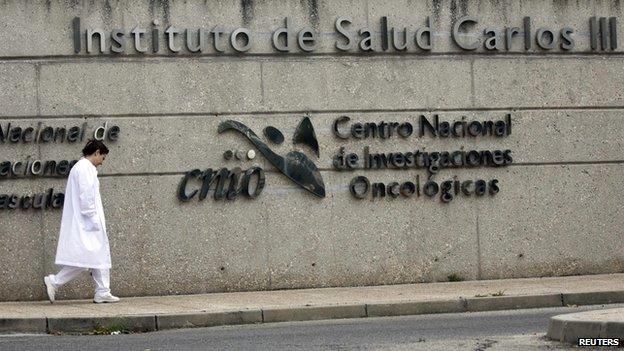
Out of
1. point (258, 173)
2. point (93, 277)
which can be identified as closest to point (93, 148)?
point (93, 277)

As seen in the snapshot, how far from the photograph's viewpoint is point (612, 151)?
1917cm

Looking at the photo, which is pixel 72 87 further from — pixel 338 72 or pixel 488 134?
pixel 488 134

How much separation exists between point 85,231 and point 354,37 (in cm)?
450

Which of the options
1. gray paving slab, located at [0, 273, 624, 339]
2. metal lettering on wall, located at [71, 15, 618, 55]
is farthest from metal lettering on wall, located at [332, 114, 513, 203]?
gray paving slab, located at [0, 273, 624, 339]

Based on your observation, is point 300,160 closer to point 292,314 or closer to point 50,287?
point 292,314

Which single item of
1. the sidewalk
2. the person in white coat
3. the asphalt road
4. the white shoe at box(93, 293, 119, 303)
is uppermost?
the person in white coat

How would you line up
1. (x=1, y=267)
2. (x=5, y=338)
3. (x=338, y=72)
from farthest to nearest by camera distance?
1. (x=338, y=72)
2. (x=1, y=267)
3. (x=5, y=338)

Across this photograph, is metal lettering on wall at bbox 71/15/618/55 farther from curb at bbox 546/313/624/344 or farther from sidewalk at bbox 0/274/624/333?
curb at bbox 546/313/624/344

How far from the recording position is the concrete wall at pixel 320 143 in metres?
17.5

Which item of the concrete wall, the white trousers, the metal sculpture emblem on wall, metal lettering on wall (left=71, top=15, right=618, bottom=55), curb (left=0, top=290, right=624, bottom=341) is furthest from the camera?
the metal sculpture emblem on wall

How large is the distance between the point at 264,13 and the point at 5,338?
6136 mm

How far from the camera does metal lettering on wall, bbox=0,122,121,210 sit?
1736 cm

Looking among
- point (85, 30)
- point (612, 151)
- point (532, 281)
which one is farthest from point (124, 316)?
point (612, 151)

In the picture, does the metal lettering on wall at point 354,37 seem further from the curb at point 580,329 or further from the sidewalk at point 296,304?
the curb at point 580,329
